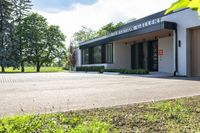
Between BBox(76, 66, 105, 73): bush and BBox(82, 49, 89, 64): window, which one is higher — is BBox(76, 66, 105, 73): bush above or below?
below

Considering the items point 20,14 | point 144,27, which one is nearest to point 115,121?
point 144,27

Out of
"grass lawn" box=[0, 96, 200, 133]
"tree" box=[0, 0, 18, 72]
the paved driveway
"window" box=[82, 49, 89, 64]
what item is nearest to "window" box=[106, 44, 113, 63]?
"window" box=[82, 49, 89, 64]

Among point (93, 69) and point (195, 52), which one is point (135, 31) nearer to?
point (195, 52)

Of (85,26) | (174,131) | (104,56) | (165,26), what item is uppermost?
(85,26)

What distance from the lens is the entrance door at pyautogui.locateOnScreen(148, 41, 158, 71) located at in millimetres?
19625

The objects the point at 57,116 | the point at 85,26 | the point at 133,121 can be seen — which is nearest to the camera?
the point at 133,121

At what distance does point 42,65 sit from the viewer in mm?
42250

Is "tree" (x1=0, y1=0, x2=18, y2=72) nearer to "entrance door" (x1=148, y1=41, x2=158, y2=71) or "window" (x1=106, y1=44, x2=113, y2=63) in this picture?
"window" (x1=106, y1=44, x2=113, y2=63)

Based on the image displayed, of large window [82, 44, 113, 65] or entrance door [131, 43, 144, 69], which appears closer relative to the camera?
entrance door [131, 43, 144, 69]

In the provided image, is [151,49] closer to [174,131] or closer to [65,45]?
[174,131]

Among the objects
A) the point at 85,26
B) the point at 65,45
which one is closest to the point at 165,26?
the point at 65,45

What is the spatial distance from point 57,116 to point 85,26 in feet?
165

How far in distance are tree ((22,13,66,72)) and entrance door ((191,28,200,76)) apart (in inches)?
1188

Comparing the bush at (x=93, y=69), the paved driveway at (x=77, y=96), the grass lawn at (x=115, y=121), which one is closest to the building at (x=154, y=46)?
the bush at (x=93, y=69)
